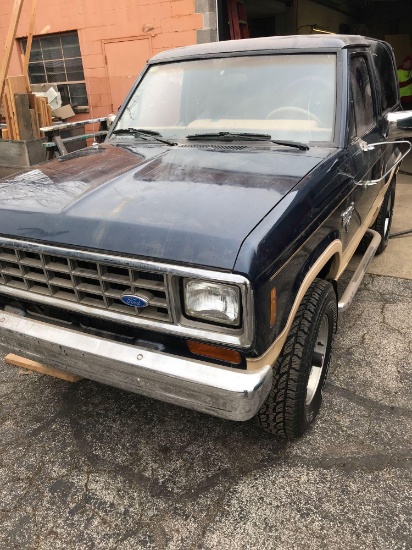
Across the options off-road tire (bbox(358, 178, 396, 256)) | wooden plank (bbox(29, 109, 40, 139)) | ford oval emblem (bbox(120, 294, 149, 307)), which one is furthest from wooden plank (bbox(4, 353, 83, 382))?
wooden plank (bbox(29, 109, 40, 139))

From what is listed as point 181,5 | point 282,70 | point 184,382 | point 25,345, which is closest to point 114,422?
point 25,345

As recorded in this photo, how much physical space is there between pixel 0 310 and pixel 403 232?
4.49 metres

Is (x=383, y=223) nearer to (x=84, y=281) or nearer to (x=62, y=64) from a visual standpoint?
(x=84, y=281)

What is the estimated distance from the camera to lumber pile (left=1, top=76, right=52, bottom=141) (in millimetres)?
6273

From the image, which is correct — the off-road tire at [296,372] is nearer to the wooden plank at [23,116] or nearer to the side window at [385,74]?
the side window at [385,74]

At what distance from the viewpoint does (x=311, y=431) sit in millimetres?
2480

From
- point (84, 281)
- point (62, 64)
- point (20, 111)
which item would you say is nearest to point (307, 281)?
point (84, 281)

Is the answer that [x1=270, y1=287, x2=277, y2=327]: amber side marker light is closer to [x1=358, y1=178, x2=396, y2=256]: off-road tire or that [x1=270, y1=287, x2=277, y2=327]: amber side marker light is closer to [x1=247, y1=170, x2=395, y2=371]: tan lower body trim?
[x1=247, y1=170, x2=395, y2=371]: tan lower body trim

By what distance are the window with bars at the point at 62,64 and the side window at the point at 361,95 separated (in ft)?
23.5

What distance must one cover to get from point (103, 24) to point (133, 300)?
26.3 feet

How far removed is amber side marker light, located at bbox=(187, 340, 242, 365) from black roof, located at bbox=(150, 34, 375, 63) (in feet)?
6.83

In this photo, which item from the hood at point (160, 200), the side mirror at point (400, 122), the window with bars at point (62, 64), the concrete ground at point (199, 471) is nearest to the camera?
the hood at point (160, 200)

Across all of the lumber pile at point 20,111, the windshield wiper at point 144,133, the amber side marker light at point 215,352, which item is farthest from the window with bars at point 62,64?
the amber side marker light at point 215,352

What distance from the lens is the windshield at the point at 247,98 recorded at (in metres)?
2.73
